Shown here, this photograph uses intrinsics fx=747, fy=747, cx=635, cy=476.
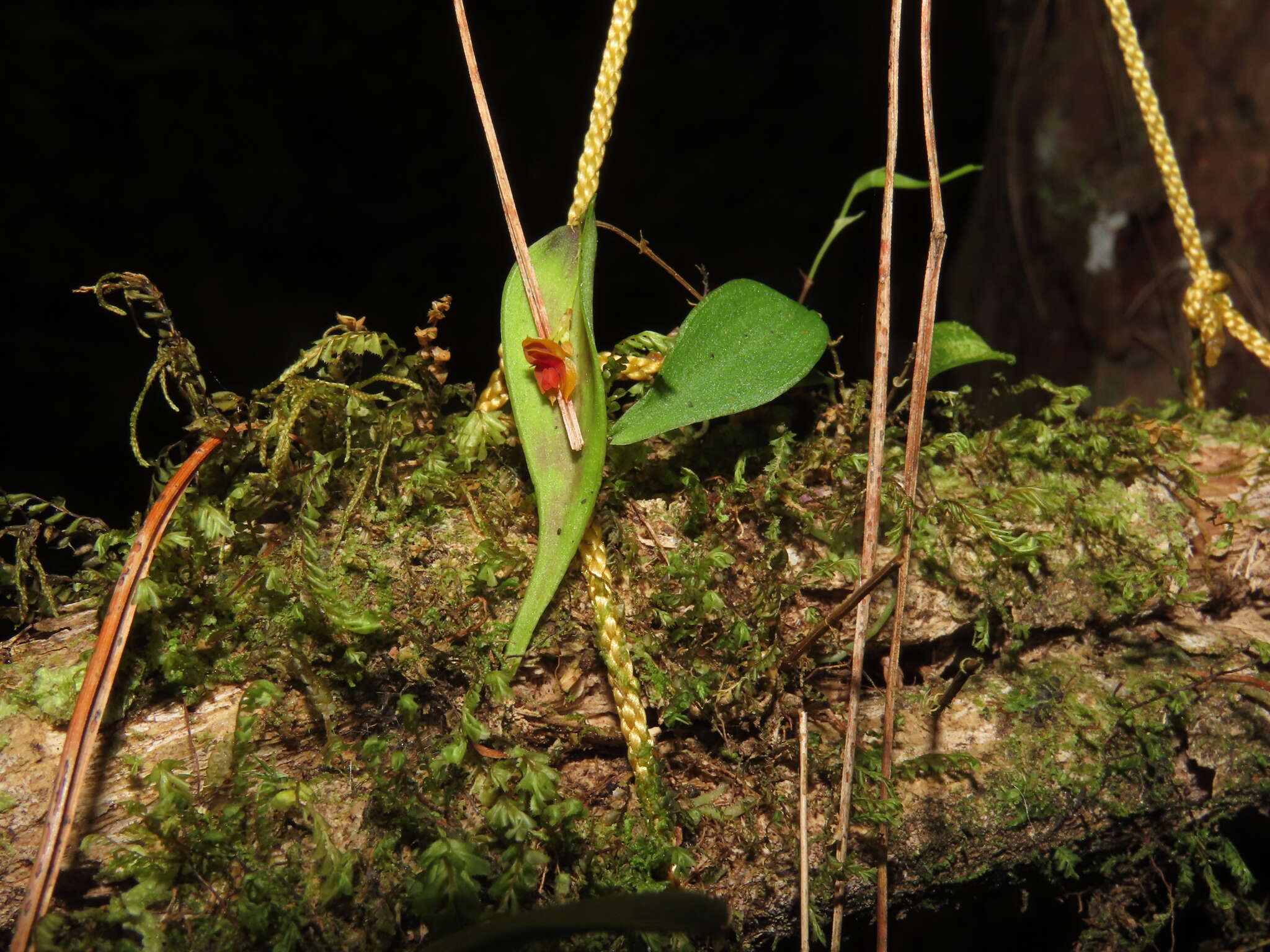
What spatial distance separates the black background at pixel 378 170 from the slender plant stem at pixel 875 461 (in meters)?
0.28

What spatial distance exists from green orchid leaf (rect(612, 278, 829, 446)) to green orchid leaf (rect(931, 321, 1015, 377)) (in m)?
0.23

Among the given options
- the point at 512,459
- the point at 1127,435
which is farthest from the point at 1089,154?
the point at 512,459

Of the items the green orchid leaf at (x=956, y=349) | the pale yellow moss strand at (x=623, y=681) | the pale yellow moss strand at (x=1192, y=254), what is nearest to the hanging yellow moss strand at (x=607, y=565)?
the pale yellow moss strand at (x=623, y=681)

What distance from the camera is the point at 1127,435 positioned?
891mm

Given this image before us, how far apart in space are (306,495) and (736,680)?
43 cm

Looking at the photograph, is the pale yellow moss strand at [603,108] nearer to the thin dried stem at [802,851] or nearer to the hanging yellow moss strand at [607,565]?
the hanging yellow moss strand at [607,565]

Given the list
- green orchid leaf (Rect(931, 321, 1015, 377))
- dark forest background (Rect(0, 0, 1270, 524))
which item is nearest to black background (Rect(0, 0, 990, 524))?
dark forest background (Rect(0, 0, 1270, 524))

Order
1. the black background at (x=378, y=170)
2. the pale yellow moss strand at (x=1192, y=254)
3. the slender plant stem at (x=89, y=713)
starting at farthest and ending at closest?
the black background at (x=378, y=170), the pale yellow moss strand at (x=1192, y=254), the slender plant stem at (x=89, y=713)

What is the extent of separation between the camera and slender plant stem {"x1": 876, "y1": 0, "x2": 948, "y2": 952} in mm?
686

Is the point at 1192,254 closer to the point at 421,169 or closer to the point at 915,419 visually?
the point at 915,419

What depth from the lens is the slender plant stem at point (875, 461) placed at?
→ 67 cm

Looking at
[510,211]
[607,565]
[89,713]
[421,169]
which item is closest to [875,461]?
[607,565]

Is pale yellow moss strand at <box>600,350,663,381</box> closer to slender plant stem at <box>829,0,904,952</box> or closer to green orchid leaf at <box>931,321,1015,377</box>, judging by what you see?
slender plant stem at <box>829,0,904,952</box>

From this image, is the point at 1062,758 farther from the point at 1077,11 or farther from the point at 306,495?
the point at 1077,11
